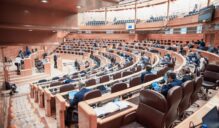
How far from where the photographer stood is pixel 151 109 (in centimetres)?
217

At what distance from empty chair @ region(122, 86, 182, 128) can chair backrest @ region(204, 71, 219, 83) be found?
2.94 metres

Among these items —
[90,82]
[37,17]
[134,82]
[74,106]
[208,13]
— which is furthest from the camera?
[208,13]

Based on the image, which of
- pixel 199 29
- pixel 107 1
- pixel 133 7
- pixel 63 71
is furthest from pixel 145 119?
pixel 133 7

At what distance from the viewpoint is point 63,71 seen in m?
12.7

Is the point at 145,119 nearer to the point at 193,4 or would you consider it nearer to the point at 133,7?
the point at 193,4

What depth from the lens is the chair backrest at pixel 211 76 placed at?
15.2 ft

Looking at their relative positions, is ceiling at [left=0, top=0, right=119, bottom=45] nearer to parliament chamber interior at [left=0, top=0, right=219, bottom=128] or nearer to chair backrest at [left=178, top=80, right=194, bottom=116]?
parliament chamber interior at [left=0, top=0, right=219, bottom=128]

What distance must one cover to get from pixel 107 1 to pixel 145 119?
1575mm

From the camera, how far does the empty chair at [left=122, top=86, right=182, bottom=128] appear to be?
2.08 m

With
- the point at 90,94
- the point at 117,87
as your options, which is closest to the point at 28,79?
the point at 117,87

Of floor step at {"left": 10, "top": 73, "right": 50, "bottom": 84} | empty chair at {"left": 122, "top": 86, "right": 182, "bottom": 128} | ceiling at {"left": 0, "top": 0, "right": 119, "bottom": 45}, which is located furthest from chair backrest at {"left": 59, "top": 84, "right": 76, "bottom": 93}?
floor step at {"left": 10, "top": 73, "right": 50, "bottom": 84}

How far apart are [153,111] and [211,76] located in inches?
139

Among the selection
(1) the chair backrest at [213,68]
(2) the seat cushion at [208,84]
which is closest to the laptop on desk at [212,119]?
(2) the seat cushion at [208,84]

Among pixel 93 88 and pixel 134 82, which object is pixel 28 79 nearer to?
pixel 93 88
